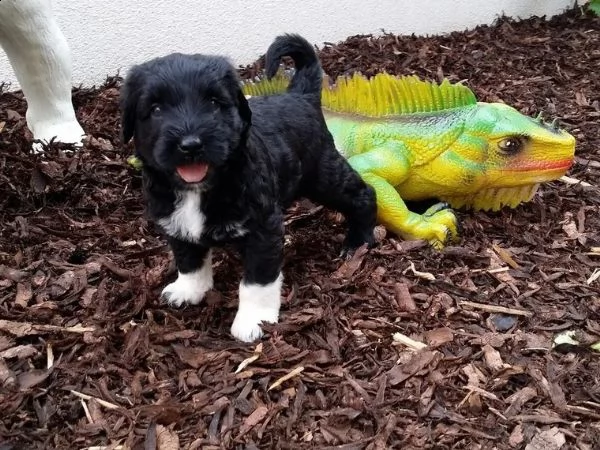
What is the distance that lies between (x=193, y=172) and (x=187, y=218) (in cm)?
37

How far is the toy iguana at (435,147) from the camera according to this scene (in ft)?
13.5

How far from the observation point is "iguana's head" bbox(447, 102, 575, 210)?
4.12 m

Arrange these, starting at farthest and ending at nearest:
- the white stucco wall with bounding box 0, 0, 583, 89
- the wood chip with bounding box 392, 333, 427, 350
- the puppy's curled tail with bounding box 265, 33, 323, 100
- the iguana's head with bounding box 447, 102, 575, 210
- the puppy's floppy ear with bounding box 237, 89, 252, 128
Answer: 1. the white stucco wall with bounding box 0, 0, 583, 89
2. the iguana's head with bounding box 447, 102, 575, 210
3. the puppy's curled tail with bounding box 265, 33, 323, 100
4. the wood chip with bounding box 392, 333, 427, 350
5. the puppy's floppy ear with bounding box 237, 89, 252, 128

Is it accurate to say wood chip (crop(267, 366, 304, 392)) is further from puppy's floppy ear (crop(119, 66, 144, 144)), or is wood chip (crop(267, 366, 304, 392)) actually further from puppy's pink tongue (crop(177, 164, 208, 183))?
puppy's floppy ear (crop(119, 66, 144, 144))

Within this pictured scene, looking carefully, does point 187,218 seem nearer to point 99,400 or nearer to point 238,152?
point 238,152

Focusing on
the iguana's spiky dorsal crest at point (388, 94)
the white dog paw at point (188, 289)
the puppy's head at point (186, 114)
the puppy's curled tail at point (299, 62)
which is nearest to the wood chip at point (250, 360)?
the white dog paw at point (188, 289)

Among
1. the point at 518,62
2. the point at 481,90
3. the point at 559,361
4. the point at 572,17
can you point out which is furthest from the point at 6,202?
the point at 572,17

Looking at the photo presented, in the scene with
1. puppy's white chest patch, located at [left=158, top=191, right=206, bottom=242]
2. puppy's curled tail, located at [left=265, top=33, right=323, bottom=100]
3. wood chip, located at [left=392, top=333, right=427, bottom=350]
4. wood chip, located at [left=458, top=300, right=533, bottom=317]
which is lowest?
wood chip, located at [left=458, top=300, right=533, bottom=317]

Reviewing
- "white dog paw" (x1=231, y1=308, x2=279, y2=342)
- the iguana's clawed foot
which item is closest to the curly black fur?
"white dog paw" (x1=231, y1=308, x2=279, y2=342)

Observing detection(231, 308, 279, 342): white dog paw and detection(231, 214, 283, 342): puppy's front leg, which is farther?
detection(231, 308, 279, 342): white dog paw

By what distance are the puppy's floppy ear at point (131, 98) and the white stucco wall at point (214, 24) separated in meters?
3.20

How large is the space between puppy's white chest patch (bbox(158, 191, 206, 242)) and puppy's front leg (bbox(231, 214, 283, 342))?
0.77ft

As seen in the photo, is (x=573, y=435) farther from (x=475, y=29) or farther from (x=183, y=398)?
(x=475, y=29)

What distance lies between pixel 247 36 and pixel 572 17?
407 cm
